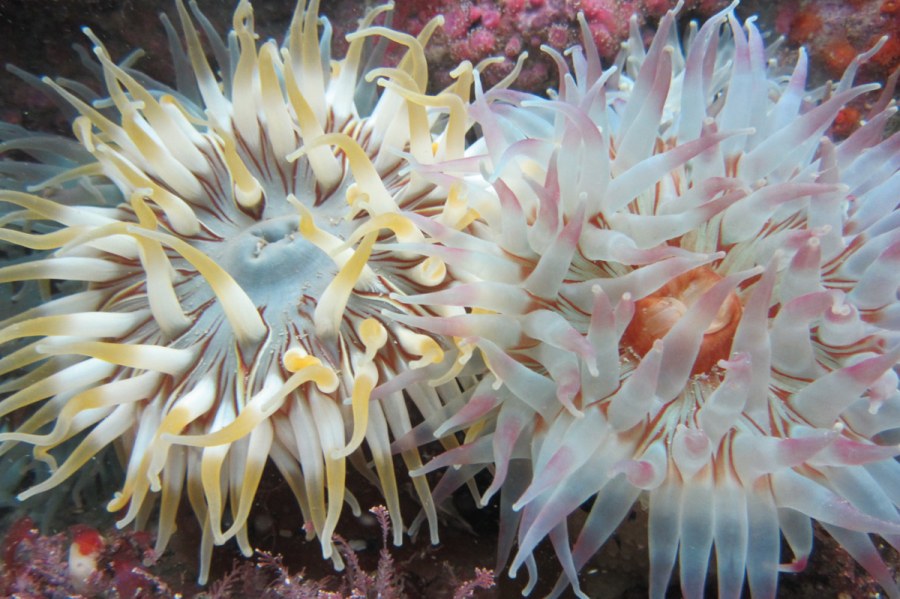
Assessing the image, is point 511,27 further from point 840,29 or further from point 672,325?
point 672,325

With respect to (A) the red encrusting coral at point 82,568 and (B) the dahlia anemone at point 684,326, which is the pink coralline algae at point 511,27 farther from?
(A) the red encrusting coral at point 82,568

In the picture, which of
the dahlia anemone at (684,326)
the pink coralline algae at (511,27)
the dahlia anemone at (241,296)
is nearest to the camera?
the dahlia anemone at (684,326)

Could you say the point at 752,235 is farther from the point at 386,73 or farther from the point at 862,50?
the point at 862,50

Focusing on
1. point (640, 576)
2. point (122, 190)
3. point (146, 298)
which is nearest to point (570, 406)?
point (640, 576)

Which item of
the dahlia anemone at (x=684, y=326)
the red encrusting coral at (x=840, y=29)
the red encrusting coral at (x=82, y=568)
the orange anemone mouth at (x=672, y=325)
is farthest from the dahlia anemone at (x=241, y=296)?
the red encrusting coral at (x=840, y=29)

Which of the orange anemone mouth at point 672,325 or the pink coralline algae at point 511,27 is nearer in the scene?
the orange anemone mouth at point 672,325

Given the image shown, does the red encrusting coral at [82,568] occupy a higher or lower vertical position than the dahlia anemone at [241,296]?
lower
